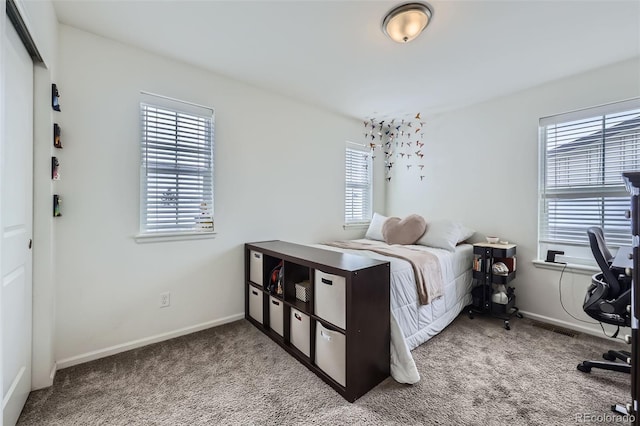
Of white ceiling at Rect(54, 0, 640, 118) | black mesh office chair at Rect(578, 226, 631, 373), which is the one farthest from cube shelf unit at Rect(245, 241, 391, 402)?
white ceiling at Rect(54, 0, 640, 118)

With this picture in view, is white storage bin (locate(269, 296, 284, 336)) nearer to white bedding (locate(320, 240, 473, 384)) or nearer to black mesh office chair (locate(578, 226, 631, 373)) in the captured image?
white bedding (locate(320, 240, 473, 384))

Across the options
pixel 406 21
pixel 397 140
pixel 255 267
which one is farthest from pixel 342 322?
pixel 397 140

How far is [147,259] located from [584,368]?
10.7 ft

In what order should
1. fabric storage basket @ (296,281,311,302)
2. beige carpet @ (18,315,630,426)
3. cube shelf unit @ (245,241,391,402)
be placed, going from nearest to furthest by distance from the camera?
beige carpet @ (18,315,630,426)
cube shelf unit @ (245,241,391,402)
fabric storage basket @ (296,281,311,302)

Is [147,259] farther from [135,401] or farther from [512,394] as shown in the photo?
[512,394]

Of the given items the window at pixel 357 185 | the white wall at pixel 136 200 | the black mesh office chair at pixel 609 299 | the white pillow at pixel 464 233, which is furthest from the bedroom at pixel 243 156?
the black mesh office chair at pixel 609 299

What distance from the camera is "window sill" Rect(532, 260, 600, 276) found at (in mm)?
2410

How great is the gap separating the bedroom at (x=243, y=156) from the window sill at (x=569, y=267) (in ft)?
0.22

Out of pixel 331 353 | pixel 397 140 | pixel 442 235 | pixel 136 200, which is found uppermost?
pixel 397 140

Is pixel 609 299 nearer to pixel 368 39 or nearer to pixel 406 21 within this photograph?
pixel 406 21

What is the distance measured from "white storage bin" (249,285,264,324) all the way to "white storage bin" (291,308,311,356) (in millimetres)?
485

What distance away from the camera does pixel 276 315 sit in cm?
230

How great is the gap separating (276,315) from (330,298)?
77 centimetres

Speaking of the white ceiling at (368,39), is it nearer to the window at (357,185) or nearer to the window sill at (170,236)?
the window at (357,185)
